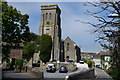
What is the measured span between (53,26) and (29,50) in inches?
534

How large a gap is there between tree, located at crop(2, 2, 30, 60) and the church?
137 ft

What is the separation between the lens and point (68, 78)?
→ 10047 millimetres

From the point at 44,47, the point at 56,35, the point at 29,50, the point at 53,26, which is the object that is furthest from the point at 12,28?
the point at 53,26

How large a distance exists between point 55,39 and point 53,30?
3582mm

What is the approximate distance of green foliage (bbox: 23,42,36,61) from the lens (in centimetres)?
4850

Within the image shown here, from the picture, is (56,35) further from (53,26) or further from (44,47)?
(44,47)

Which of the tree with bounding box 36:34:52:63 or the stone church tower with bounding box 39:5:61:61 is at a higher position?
the stone church tower with bounding box 39:5:61:61

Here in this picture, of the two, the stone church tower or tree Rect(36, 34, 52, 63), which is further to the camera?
the stone church tower

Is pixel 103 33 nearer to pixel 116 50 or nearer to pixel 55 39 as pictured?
pixel 116 50

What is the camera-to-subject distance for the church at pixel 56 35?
55.8m

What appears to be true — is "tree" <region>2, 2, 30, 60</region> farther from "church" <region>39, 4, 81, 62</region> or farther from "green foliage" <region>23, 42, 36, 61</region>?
"church" <region>39, 4, 81, 62</region>

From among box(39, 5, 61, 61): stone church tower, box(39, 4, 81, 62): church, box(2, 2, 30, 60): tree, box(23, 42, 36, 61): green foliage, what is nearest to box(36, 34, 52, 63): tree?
box(23, 42, 36, 61): green foliage

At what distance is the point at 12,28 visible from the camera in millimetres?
11805

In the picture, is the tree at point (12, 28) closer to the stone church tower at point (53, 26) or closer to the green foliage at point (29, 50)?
the green foliage at point (29, 50)
